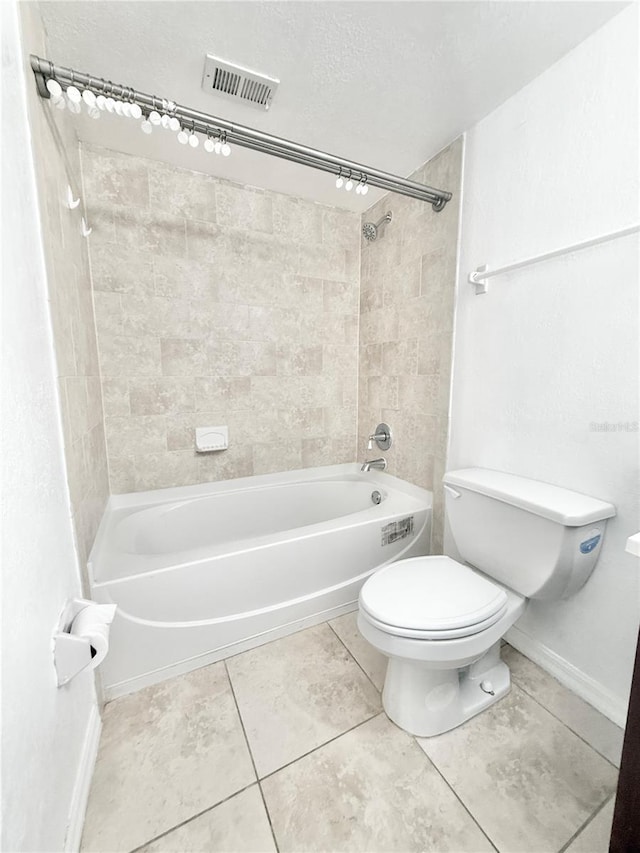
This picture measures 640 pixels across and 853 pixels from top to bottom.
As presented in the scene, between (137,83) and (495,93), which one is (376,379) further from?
(137,83)

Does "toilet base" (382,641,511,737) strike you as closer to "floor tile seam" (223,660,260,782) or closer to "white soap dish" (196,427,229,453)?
"floor tile seam" (223,660,260,782)

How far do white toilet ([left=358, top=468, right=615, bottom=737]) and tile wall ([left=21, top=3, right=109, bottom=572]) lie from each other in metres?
1.00

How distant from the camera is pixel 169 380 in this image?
6.08ft

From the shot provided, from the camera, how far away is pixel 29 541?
65 centimetres

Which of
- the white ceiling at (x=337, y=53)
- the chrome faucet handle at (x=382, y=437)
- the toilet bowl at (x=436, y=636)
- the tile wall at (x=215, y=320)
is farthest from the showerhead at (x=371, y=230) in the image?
the toilet bowl at (x=436, y=636)

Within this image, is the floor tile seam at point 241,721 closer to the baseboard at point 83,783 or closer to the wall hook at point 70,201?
the baseboard at point 83,783

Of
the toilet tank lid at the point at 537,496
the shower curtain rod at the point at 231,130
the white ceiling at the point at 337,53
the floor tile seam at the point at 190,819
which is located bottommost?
the floor tile seam at the point at 190,819

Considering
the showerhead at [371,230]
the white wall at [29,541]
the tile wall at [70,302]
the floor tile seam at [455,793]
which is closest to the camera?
the white wall at [29,541]

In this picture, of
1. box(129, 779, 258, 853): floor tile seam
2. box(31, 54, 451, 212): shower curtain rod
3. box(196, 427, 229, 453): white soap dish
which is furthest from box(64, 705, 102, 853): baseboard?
box(31, 54, 451, 212): shower curtain rod

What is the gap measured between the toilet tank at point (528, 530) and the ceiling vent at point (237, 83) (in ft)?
5.34

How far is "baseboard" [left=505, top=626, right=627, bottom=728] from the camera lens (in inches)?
43.4

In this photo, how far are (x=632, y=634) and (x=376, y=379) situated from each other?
1581 millimetres

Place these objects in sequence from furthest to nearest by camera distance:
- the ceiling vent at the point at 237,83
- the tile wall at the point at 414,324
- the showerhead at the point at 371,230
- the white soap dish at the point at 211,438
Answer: the showerhead at the point at 371,230 < the white soap dish at the point at 211,438 < the tile wall at the point at 414,324 < the ceiling vent at the point at 237,83

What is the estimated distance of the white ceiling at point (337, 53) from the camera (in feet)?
3.28
